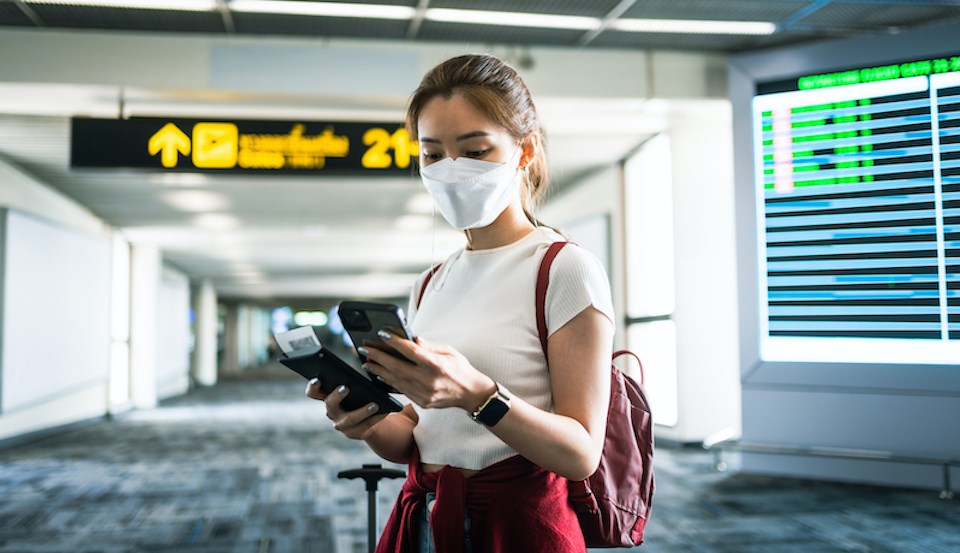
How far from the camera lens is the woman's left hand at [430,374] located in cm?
75

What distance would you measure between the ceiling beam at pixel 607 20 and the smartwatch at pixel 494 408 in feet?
13.4

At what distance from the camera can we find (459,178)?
1.00 meters

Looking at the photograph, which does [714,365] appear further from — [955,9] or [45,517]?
[45,517]

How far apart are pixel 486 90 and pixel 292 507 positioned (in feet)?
12.5

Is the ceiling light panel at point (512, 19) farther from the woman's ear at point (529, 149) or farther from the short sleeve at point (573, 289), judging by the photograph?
the short sleeve at point (573, 289)

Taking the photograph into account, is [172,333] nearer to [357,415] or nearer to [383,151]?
[383,151]

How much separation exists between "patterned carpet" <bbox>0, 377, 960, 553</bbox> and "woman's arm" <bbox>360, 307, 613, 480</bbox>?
2.69m

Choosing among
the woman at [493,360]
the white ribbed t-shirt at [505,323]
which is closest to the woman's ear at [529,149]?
the woman at [493,360]

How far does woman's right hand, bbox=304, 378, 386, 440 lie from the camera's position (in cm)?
99

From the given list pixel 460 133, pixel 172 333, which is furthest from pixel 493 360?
pixel 172 333

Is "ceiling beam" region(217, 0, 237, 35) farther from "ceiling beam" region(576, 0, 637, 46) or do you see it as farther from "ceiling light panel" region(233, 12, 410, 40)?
"ceiling beam" region(576, 0, 637, 46)

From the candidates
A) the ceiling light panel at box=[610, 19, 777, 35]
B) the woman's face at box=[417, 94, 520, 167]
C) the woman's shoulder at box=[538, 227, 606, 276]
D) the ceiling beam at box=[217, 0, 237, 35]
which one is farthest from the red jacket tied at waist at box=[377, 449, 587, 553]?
the ceiling light panel at box=[610, 19, 777, 35]

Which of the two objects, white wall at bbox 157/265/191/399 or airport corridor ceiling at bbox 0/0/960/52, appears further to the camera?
white wall at bbox 157/265/191/399

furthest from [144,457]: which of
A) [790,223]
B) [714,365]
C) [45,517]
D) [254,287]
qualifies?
[254,287]
